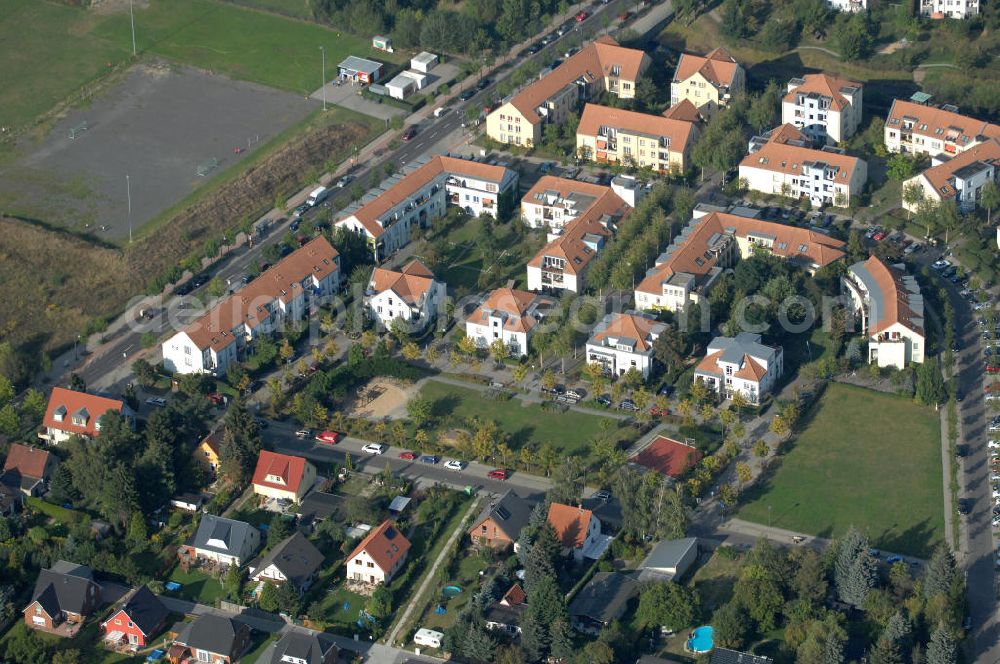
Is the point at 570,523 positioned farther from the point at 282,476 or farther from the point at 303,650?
the point at 282,476

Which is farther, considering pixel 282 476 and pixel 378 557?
pixel 282 476

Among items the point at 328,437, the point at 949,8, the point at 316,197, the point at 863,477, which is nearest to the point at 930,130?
the point at 949,8

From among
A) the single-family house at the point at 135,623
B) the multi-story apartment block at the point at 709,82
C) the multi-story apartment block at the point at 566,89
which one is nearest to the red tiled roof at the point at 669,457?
the single-family house at the point at 135,623

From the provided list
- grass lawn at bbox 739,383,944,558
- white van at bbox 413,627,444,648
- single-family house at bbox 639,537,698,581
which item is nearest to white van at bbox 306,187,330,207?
grass lawn at bbox 739,383,944,558

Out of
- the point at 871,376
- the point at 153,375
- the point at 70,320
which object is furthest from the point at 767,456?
the point at 70,320

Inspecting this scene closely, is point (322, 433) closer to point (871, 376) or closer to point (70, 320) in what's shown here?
→ point (70, 320)

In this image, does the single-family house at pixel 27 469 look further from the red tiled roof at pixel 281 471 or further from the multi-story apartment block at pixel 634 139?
the multi-story apartment block at pixel 634 139
